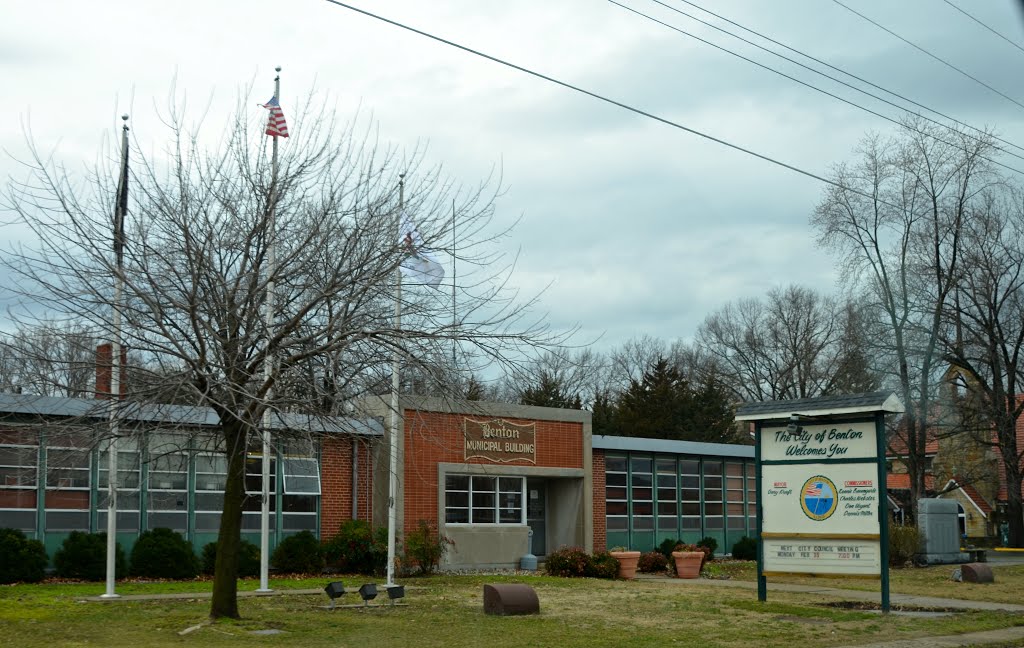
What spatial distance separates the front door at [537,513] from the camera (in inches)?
1200

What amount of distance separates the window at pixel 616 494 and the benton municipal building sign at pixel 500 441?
3.27 metres

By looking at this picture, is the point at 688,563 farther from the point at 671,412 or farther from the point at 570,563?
the point at 671,412

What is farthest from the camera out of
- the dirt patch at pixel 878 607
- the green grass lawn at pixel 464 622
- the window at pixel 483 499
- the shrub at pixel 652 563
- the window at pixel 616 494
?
the window at pixel 616 494

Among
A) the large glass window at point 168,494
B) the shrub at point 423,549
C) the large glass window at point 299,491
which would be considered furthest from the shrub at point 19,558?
→ the shrub at point 423,549

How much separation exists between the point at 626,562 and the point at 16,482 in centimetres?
1332

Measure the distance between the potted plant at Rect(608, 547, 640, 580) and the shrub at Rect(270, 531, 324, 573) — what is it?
6861mm

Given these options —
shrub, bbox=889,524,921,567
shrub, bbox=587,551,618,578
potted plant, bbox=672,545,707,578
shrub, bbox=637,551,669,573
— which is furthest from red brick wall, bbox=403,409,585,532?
shrub, bbox=889,524,921,567

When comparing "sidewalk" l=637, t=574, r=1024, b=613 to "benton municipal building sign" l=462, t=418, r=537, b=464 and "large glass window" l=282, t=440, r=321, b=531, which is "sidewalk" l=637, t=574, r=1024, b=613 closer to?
"benton municipal building sign" l=462, t=418, r=537, b=464

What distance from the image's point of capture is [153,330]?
14602 millimetres

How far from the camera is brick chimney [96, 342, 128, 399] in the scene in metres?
Answer: 14.6

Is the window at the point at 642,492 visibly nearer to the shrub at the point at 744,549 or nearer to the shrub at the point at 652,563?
the shrub at the point at 744,549

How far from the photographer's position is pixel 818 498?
61.4ft

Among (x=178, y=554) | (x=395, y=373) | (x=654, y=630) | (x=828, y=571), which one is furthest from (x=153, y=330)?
(x=828, y=571)

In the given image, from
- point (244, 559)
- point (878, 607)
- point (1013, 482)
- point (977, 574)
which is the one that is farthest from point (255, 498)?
point (1013, 482)
